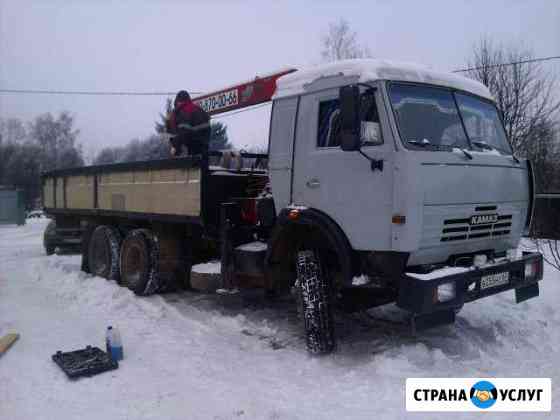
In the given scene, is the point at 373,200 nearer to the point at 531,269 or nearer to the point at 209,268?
the point at 531,269

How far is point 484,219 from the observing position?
4.67 meters

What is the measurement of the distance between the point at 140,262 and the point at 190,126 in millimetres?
2211

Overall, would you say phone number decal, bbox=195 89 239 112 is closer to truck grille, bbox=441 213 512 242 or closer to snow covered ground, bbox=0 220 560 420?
snow covered ground, bbox=0 220 560 420

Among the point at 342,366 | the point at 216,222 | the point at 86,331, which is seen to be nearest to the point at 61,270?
the point at 86,331

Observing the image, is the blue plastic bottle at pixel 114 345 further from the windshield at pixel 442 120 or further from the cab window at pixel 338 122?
the windshield at pixel 442 120

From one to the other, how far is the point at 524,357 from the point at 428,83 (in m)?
2.77

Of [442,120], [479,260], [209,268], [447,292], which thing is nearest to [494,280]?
[479,260]

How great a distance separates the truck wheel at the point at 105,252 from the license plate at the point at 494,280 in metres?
5.73

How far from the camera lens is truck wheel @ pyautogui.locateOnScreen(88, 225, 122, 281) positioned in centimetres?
809

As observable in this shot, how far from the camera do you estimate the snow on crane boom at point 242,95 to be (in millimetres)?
7480

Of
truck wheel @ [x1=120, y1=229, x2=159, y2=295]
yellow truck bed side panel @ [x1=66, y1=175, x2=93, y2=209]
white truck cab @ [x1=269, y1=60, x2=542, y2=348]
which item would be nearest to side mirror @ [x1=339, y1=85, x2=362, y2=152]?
white truck cab @ [x1=269, y1=60, x2=542, y2=348]

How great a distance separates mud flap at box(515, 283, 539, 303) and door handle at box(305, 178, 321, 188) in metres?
2.40

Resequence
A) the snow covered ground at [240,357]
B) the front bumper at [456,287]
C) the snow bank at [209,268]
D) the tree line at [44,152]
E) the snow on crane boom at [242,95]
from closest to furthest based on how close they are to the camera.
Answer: the snow covered ground at [240,357]
the front bumper at [456,287]
the snow bank at [209,268]
the snow on crane boom at [242,95]
the tree line at [44,152]

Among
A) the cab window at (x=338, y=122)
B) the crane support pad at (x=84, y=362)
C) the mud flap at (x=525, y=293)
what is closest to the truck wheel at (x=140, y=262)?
the crane support pad at (x=84, y=362)
